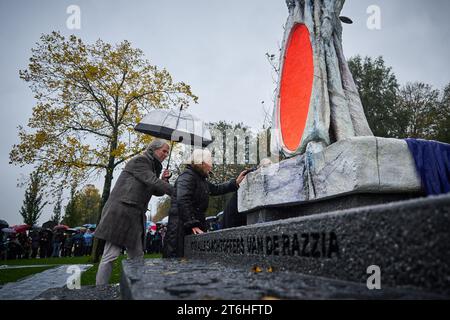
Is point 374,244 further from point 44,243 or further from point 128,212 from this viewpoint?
point 44,243

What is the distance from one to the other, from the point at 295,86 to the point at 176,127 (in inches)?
162

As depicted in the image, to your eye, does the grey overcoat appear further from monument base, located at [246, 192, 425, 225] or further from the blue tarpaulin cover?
the blue tarpaulin cover

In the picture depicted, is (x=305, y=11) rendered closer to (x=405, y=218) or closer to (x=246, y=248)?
(x=246, y=248)

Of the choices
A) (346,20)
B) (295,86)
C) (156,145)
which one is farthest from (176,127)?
(346,20)

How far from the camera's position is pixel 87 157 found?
530 inches

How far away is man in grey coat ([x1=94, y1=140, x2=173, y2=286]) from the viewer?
12.1 ft

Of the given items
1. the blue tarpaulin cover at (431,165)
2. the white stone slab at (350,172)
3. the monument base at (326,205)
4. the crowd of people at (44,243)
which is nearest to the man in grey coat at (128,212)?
the monument base at (326,205)

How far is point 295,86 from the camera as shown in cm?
429

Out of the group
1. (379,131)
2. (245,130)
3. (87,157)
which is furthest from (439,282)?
(245,130)

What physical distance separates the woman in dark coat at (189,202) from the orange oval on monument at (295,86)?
904mm

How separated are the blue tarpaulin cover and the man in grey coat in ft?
8.94

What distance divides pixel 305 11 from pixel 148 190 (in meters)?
3.17

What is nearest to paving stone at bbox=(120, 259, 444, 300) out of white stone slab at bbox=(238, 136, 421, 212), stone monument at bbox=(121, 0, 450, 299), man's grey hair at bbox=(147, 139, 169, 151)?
stone monument at bbox=(121, 0, 450, 299)

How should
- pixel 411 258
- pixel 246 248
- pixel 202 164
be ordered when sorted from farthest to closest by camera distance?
pixel 202 164
pixel 246 248
pixel 411 258
